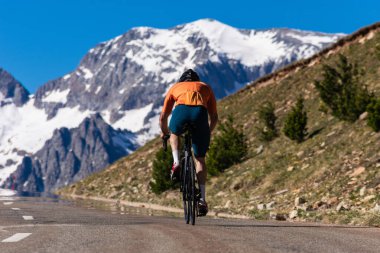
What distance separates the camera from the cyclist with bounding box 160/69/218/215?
883 centimetres

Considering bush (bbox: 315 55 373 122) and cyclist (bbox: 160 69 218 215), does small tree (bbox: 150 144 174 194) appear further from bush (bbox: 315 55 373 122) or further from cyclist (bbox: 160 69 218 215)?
cyclist (bbox: 160 69 218 215)

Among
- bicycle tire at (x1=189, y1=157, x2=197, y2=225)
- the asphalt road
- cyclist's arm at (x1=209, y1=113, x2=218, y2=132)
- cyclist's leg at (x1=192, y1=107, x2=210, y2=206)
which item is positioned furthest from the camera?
cyclist's arm at (x1=209, y1=113, x2=218, y2=132)

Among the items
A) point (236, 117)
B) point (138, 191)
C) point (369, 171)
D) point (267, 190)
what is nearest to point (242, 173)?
point (267, 190)

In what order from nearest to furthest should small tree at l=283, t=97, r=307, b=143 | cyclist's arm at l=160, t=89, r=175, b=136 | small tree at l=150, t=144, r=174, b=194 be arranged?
1. cyclist's arm at l=160, t=89, r=175, b=136
2. small tree at l=283, t=97, r=307, b=143
3. small tree at l=150, t=144, r=174, b=194

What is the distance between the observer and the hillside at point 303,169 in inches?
600

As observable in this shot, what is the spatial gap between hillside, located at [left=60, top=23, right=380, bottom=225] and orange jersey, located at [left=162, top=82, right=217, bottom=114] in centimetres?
388

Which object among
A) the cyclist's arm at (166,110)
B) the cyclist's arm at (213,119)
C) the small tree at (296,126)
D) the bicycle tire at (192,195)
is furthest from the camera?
the small tree at (296,126)

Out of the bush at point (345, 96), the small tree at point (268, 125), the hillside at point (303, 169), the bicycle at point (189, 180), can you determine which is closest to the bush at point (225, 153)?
the hillside at point (303, 169)

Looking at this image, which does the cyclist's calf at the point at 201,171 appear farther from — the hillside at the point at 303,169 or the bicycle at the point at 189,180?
the hillside at the point at 303,169

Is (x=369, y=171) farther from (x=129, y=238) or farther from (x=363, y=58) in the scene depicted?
(x=363, y=58)

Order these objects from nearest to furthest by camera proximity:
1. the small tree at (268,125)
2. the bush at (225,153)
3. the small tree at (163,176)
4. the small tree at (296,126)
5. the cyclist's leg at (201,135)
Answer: the cyclist's leg at (201,135)
the small tree at (296,126)
the bush at (225,153)
the small tree at (268,125)
the small tree at (163,176)

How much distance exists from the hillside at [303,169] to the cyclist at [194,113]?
3.55 meters

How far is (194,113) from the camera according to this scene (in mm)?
8805

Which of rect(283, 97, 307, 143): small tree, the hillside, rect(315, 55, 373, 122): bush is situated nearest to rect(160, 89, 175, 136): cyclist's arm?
the hillside
